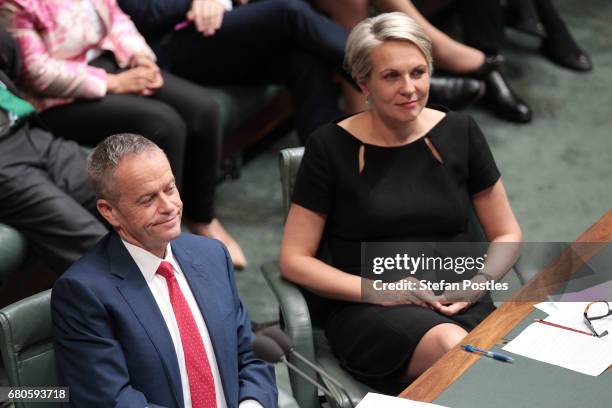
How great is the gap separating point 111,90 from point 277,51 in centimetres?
77

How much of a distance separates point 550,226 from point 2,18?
7.02 feet

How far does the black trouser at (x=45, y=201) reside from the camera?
311cm

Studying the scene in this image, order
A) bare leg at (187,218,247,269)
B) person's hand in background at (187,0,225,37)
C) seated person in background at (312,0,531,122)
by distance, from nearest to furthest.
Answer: bare leg at (187,218,247,269), person's hand in background at (187,0,225,37), seated person in background at (312,0,531,122)

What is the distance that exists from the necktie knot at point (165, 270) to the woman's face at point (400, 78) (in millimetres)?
773

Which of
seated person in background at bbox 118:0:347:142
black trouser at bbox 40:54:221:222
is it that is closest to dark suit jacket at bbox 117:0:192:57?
seated person in background at bbox 118:0:347:142

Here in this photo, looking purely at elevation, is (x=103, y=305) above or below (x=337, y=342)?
above

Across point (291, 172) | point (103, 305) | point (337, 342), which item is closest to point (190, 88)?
point (291, 172)

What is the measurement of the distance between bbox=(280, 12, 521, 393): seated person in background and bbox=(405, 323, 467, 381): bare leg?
0.07 feet

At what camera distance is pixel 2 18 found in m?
3.34

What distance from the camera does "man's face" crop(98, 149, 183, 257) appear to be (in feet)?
7.09

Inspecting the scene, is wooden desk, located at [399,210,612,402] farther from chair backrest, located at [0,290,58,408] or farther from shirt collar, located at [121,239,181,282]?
chair backrest, located at [0,290,58,408]

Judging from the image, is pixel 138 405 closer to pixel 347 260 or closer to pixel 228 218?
pixel 347 260

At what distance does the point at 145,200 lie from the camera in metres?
2.17

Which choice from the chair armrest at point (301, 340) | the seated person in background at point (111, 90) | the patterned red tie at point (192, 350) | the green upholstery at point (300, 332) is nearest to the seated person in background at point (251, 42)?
the seated person in background at point (111, 90)
